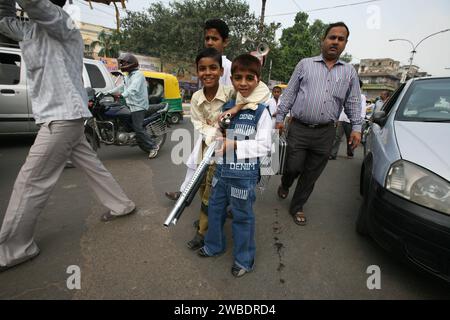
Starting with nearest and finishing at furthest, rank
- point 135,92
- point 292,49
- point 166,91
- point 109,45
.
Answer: point 135,92 → point 166,91 → point 109,45 → point 292,49

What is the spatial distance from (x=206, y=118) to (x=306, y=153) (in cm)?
123

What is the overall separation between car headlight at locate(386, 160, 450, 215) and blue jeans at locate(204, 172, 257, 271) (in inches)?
37.1

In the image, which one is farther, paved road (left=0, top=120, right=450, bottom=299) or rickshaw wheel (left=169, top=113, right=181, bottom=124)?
rickshaw wheel (left=169, top=113, right=181, bottom=124)

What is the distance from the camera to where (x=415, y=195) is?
1545 mm

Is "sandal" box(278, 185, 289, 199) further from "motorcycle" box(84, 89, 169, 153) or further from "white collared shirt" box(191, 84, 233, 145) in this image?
"motorcycle" box(84, 89, 169, 153)

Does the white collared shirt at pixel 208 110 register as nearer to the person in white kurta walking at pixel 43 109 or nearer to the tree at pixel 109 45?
the person in white kurta walking at pixel 43 109

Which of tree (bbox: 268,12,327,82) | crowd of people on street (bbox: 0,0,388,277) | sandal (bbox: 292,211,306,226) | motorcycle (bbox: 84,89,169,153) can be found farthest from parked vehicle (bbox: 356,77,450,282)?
tree (bbox: 268,12,327,82)

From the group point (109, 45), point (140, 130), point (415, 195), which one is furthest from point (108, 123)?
point (109, 45)

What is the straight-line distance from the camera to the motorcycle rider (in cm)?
409

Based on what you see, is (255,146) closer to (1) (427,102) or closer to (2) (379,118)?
(2) (379,118)

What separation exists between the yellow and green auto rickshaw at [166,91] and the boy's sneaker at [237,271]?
6.87 m
